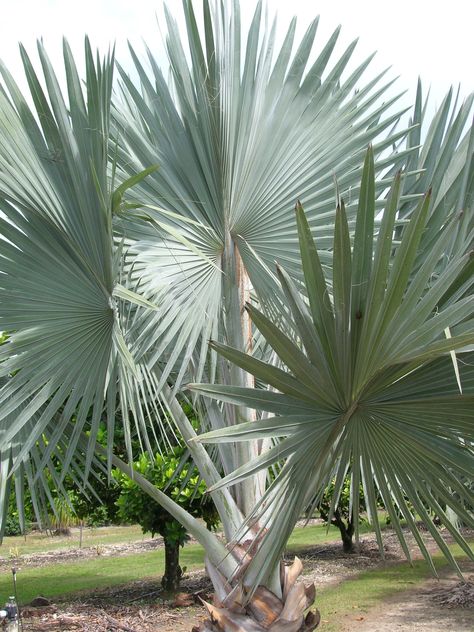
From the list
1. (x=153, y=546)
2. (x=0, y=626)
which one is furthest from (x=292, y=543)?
(x=0, y=626)

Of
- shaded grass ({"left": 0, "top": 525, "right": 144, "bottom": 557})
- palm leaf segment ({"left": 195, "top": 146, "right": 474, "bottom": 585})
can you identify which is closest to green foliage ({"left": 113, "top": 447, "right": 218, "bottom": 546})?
palm leaf segment ({"left": 195, "top": 146, "right": 474, "bottom": 585})

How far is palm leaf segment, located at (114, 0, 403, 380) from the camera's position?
341cm

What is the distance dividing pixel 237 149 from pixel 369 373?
5.27 feet

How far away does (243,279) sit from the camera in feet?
11.9

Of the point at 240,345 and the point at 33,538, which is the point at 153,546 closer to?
the point at 33,538

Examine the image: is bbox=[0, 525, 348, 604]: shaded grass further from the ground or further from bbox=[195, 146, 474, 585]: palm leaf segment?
bbox=[195, 146, 474, 585]: palm leaf segment

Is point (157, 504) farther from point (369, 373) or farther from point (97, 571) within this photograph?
point (369, 373)

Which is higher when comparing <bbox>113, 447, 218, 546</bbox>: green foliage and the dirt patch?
<bbox>113, 447, 218, 546</bbox>: green foliage

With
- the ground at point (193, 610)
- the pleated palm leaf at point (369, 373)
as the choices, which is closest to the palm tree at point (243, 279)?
the pleated palm leaf at point (369, 373)

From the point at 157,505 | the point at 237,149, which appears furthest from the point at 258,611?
the point at 157,505

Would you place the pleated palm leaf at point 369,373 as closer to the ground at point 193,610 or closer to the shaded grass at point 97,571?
the ground at point 193,610

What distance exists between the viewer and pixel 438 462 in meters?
2.48

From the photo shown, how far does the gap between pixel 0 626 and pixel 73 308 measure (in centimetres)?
479

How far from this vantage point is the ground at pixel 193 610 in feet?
23.7
